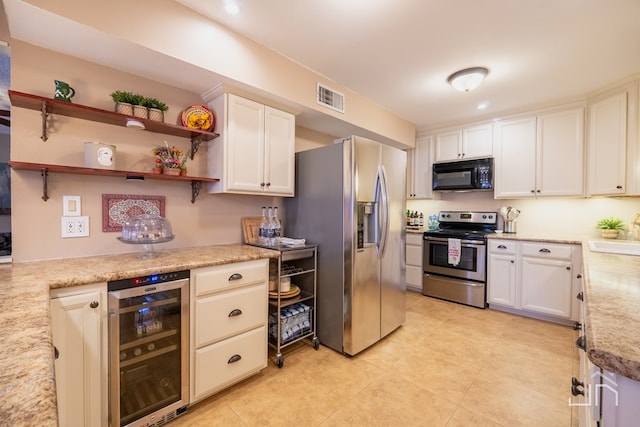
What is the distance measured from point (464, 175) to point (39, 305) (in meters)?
4.17

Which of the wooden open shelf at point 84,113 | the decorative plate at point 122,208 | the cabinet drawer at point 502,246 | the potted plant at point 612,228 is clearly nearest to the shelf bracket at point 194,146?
the wooden open shelf at point 84,113

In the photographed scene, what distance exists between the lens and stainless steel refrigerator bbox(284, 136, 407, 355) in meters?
2.27

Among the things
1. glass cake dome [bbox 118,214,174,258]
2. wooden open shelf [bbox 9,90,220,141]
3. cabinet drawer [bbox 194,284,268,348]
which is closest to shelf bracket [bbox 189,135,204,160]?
wooden open shelf [bbox 9,90,220,141]

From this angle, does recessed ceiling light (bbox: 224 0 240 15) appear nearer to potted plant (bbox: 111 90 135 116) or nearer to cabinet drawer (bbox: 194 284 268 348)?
potted plant (bbox: 111 90 135 116)

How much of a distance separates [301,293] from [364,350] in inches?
29.7

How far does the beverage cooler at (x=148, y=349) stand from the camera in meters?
1.41

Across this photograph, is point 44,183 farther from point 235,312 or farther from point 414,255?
point 414,255

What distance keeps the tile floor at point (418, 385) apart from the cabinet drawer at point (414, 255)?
49.2 inches

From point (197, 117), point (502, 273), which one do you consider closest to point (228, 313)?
point (197, 117)

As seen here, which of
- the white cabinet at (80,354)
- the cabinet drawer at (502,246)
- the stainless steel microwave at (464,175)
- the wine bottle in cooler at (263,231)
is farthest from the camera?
the stainless steel microwave at (464,175)

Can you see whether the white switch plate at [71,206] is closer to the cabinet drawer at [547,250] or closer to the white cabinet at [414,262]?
the white cabinet at [414,262]

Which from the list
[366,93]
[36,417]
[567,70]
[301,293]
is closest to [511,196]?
[567,70]

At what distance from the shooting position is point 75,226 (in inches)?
69.1

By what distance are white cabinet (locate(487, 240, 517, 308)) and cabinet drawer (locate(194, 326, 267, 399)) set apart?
9.36 ft
